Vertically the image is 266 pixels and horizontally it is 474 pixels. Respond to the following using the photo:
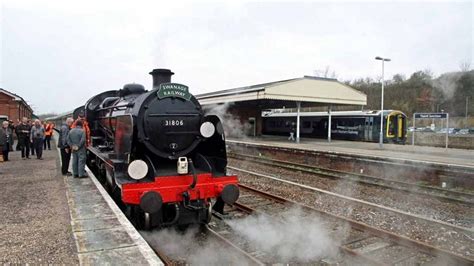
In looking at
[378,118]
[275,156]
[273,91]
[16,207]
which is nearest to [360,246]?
[16,207]

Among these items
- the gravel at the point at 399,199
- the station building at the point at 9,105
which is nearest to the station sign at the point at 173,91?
the gravel at the point at 399,199

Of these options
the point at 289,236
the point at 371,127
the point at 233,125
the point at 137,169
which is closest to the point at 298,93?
the point at 371,127

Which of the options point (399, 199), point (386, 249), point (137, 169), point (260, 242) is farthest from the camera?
point (399, 199)

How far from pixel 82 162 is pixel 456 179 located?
30.9ft

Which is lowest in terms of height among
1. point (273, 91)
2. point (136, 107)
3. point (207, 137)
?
point (207, 137)

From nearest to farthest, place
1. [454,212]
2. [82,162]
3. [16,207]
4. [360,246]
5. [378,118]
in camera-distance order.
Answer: [360,246], [16,207], [454,212], [82,162], [378,118]

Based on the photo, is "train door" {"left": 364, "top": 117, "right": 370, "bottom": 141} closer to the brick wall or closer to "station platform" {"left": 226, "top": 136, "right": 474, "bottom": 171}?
"station platform" {"left": 226, "top": 136, "right": 474, "bottom": 171}

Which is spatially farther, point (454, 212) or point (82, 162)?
point (82, 162)

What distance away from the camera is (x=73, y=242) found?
402 centimetres

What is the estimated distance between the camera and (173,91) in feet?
18.2

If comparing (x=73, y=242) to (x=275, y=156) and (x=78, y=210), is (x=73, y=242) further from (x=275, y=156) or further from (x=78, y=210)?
(x=275, y=156)

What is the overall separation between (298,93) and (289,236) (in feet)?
47.9

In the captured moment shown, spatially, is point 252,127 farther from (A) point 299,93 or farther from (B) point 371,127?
(B) point 371,127

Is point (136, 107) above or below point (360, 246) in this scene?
above
